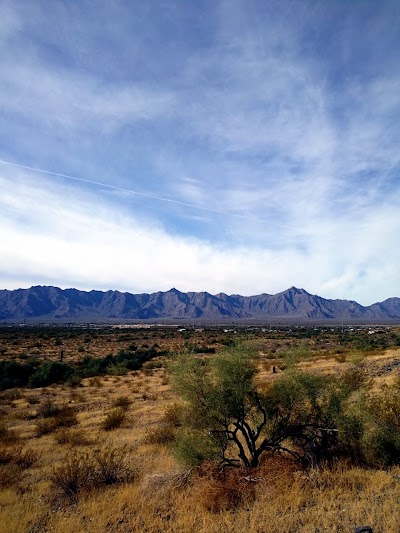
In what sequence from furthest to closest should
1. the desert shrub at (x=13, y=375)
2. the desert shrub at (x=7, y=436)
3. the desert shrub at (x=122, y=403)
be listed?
the desert shrub at (x=13, y=375) → the desert shrub at (x=122, y=403) → the desert shrub at (x=7, y=436)

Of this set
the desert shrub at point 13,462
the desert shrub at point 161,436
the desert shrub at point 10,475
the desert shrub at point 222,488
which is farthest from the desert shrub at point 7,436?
the desert shrub at point 222,488

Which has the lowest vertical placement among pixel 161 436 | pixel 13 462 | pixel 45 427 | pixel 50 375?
pixel 50 375

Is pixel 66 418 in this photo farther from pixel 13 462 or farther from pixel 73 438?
pixel 13 462

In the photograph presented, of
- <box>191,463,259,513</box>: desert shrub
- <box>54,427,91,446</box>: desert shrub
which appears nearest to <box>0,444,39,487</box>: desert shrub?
<box>54,427,91,446</box>: desert shrub

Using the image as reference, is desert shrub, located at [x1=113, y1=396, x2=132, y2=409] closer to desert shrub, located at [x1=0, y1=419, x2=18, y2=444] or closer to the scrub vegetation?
desert shrub, located at [x1=0, y1=419, x2=18, y2=444]

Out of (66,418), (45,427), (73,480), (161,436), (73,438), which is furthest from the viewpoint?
(66,418)

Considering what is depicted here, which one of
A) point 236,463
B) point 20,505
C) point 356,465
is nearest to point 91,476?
point 20,505

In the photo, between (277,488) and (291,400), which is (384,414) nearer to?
(291,400)

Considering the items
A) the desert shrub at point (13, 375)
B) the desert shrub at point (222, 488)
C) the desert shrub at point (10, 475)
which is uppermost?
the desert shrub at point (222, 488)

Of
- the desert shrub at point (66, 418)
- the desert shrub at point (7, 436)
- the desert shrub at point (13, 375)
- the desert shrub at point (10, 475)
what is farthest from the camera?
the desert shrub at point (13, 375)

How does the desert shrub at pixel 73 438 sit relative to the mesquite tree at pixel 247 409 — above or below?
below

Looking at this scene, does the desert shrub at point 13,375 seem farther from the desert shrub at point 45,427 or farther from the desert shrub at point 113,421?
the desert shrub at point 113,421

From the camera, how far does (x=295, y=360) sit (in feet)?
32.3

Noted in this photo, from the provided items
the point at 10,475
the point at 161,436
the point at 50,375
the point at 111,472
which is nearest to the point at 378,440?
the point at 111,472
